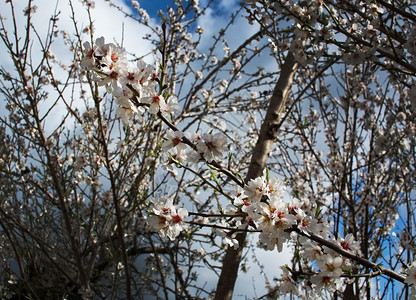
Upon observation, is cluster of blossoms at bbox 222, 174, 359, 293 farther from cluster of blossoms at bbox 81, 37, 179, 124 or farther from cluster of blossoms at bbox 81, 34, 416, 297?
cluster of blossoms at bbox 81, 37, 179, 124

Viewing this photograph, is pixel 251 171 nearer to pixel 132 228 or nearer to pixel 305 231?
pixel 305 231

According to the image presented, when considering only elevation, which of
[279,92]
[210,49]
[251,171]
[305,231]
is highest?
[210,49]

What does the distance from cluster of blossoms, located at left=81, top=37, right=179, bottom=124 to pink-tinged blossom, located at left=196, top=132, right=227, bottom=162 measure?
0.61ft

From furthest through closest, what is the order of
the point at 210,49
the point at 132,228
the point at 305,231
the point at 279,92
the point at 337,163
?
the point at 210,49, the point at 132,228, the point at 337,163, the point at 279,92, the point at 305,231

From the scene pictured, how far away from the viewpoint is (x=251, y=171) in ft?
8.15

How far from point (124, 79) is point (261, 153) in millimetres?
1476

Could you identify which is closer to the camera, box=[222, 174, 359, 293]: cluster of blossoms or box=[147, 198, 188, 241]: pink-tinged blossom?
box=[222, 174, 359, 293]: cluster of blossoms

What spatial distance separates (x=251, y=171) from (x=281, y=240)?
1.28m

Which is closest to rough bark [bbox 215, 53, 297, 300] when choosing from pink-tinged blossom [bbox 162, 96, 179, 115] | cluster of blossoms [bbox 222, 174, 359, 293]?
cluster of blossoms [bbox 222, 174, 359, 293]

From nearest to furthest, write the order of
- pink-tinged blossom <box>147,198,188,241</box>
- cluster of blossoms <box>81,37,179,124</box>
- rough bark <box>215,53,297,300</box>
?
cluster of blossoms <box>81,37,179,124</box> → pink-tinged blossom <box>147,198,188,241</box> → rough bark <box>215,53,297,300</box>

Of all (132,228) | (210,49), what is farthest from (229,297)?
(210,49)

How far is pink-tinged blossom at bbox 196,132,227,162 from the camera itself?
1.35 metres

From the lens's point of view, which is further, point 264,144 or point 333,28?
point 264,144

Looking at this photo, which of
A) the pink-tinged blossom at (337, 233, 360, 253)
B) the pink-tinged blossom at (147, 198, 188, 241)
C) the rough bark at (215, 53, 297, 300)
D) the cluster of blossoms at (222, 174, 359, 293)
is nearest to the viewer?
the cluster of blossoms at (222, 174, 359, 293)
